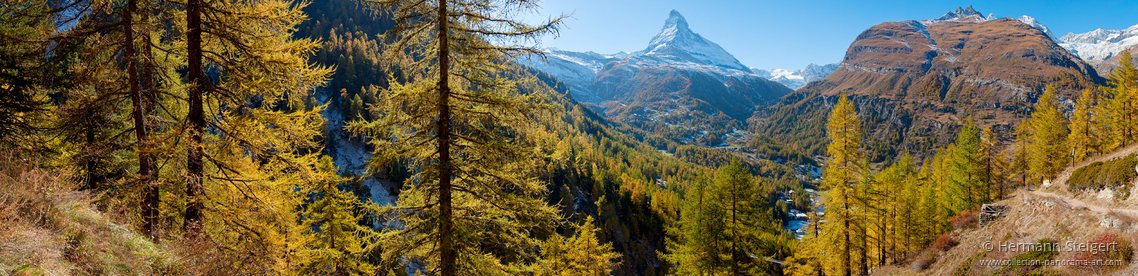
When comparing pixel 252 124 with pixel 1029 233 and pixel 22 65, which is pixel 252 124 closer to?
pixel 22 65

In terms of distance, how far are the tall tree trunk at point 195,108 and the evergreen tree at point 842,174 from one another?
2201cm

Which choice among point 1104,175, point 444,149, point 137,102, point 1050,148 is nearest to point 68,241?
point 137,102

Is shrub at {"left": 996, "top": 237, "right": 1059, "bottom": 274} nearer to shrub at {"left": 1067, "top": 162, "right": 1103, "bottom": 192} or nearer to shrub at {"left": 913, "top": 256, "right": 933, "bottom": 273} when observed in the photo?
shrub at {"left": 913, "top": 256, "right": 933, "bottom": 273}

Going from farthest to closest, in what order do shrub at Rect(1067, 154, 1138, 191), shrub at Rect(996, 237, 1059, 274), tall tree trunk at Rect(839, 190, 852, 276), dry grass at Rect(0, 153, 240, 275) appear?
1. tall tree trunk at Rect(839, 190, 852, 276)
2. shrub at Rect(1067, 154, 1138, 191)
3. shrub at Rect(996, 237, 1059, 274)
4. dry grass at Rect(0, 153, 240, 275)

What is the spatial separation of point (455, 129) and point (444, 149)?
0.63m

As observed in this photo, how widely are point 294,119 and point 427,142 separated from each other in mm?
2937

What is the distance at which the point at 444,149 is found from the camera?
776cm

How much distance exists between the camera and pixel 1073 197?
2061 centimetres

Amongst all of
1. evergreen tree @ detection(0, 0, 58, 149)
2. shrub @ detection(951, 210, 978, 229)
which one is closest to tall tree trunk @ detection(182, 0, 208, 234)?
evergreen tree @ detection(0, 0, 58, 149)

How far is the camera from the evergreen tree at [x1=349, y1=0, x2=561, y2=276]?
7531 mm

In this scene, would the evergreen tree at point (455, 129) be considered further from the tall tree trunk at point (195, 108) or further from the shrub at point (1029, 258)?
Answer: the shrub at point (1029, 258)

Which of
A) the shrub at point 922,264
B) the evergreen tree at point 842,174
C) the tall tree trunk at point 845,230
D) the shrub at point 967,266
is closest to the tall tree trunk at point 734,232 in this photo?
the evergreen tree at point 842,174

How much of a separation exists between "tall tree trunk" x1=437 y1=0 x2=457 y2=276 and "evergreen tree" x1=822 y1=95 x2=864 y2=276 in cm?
1809

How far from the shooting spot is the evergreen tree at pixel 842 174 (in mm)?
18906
